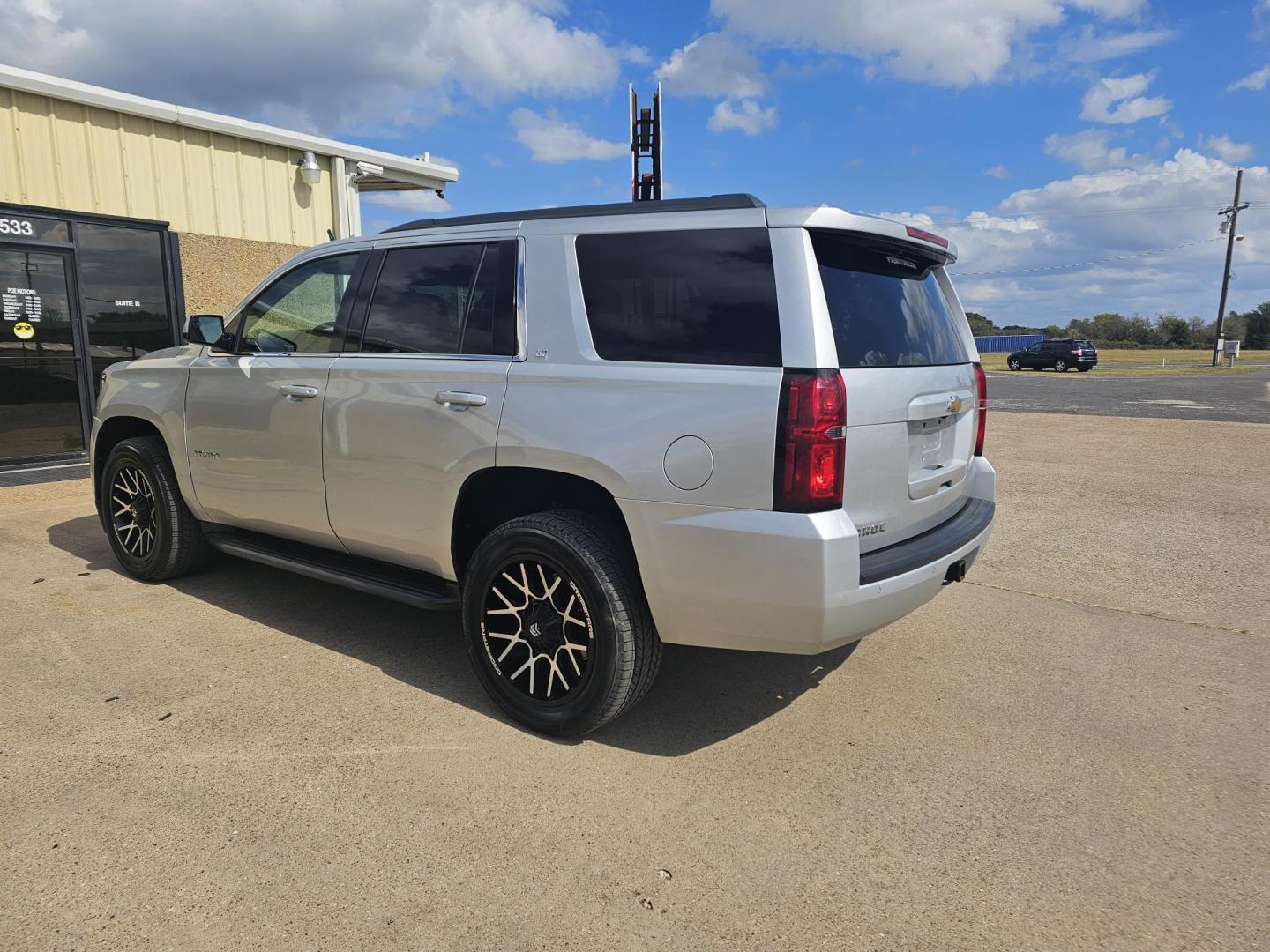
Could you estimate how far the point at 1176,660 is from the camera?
13.1ft

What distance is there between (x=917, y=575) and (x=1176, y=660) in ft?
6.50

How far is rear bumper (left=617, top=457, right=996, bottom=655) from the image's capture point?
8.64 feet

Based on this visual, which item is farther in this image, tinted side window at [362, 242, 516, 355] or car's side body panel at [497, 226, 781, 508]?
tinted side window at [362, 242, 516, 355]

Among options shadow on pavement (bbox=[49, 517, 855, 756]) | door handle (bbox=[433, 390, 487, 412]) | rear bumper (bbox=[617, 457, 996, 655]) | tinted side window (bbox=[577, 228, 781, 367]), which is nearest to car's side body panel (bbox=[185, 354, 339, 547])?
shadow on pavement (bbox=[49, 517, 855, 756])

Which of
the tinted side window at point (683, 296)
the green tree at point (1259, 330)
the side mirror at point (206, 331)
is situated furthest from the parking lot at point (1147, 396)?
the green tree at point (1259, 330)

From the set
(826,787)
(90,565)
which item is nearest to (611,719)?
(826,787)

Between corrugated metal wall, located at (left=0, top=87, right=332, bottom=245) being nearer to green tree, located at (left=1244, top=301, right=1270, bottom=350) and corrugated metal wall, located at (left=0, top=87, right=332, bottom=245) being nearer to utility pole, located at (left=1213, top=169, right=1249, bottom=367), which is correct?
utility pole, located at (left=1213, top=169, right=1249, bottom=367)

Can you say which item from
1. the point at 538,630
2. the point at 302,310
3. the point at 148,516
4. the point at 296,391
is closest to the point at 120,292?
the point at 148,516

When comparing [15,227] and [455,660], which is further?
[15,227]

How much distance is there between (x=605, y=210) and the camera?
322cm

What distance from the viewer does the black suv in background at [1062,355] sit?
39.6 meters

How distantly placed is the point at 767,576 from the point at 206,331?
333 cm

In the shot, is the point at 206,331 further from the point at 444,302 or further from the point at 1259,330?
the point at 1259,330

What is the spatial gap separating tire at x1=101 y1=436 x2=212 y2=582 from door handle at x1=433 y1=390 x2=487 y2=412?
7.63 ft
